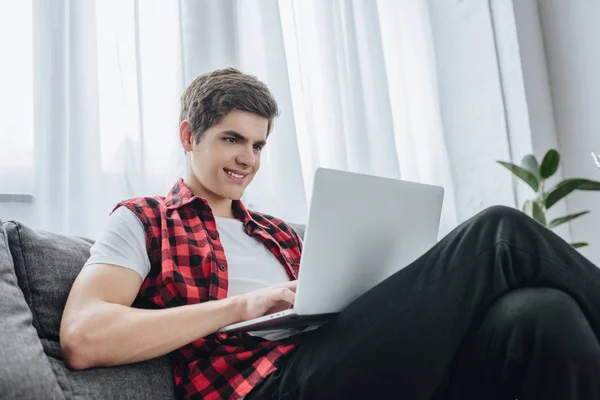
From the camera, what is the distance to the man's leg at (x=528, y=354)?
2.62ft

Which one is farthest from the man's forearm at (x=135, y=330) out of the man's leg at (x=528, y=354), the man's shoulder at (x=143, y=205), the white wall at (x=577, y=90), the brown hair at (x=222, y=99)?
the white wall at (x=577, y=90)

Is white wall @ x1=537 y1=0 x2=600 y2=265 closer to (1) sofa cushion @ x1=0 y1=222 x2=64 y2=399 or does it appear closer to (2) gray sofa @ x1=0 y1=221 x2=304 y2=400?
(2) gray sofa @ x1=0 y1=221 x2=304 y2=400

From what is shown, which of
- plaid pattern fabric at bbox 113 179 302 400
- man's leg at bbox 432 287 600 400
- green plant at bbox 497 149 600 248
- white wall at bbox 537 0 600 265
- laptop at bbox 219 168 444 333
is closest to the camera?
man's leg at bbox 432 287 600 400

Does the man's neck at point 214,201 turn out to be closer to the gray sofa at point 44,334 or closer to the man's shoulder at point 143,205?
the man's shoulder at point 143,205

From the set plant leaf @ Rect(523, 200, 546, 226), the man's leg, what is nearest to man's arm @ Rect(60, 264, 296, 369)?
the man's leg

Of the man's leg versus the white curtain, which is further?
the white curtain

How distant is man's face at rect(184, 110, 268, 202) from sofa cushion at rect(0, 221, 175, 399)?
32cm

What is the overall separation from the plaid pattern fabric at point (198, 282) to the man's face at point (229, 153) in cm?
7

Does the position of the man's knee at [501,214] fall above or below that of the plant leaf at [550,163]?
below

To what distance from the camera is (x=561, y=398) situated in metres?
0.80

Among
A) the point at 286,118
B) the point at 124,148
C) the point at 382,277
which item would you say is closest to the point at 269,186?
the point at 286,118

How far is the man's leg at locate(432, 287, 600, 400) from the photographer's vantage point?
80cm

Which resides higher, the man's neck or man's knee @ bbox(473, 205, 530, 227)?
the man's neck

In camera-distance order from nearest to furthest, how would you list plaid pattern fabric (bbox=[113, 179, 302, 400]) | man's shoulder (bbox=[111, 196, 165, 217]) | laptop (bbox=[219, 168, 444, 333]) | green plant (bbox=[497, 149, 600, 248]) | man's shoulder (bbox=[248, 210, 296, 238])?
laptop (bbox=[219, 168, 444, 333]) → plaid pattern fabric (bbox=[113, 179, 302, 400]) → man's shoulder (bbox=[111, 196, 165, 217]) → man's shoulder (bbox=[248, 210, 296, 238]) → green plant (bbox=[497, 149, 600, 248])
